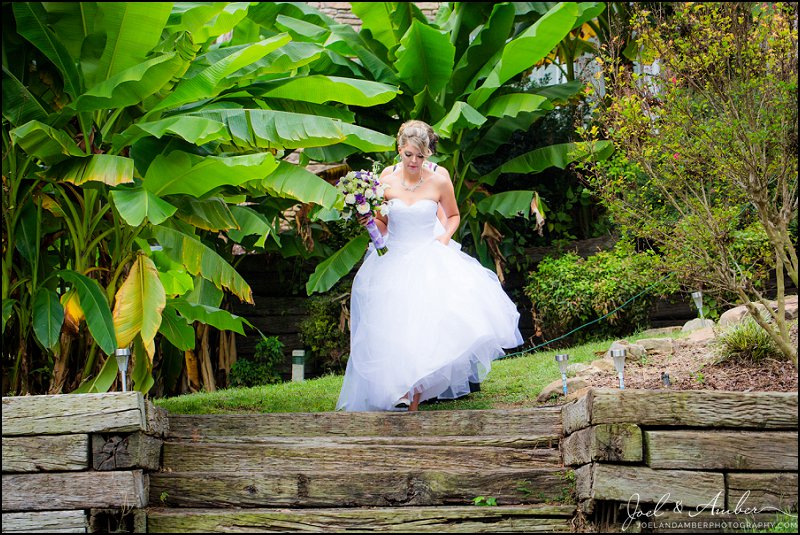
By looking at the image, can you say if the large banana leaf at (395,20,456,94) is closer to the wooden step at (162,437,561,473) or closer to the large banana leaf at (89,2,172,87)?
the large banana leaf at (89,2,172,87)

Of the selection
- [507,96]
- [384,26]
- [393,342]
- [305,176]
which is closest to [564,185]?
[507,96]

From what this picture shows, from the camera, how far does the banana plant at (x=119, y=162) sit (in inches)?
234

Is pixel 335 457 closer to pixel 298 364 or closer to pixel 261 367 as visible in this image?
pixel 298 364

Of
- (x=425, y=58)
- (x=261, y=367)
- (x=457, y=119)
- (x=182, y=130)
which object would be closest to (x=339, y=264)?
(x=457, y=119)

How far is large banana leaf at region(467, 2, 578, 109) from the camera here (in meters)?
9.02

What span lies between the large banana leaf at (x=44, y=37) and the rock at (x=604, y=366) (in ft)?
16.4

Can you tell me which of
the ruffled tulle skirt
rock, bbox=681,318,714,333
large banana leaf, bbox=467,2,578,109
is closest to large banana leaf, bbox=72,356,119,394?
the ruffled tulle skirt

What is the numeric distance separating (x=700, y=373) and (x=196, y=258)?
408 centimetres

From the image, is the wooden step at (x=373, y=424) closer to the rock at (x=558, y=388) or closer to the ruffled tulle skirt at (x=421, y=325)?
the ruffled tulle skirt at (x=421, y=325)

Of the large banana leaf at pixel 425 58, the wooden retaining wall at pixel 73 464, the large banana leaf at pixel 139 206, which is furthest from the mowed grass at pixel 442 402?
the large banana leaf at pixel 425 58

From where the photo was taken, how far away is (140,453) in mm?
4785

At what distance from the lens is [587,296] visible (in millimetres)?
10297

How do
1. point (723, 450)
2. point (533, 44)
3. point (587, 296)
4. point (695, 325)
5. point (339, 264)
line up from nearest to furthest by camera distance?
point (723, 450)
point (533, 44)
point (695, 325)
point (339, 264)
point (587, 296)

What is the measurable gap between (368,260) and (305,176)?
1.07 meters
